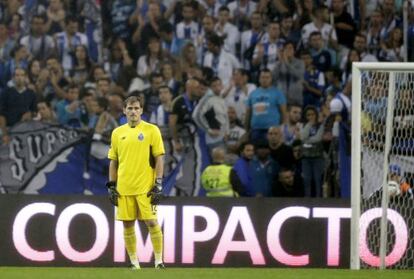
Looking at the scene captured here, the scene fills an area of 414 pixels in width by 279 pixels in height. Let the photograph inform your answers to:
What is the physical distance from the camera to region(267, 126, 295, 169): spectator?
16.9 meters

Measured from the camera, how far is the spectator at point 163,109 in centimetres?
1742

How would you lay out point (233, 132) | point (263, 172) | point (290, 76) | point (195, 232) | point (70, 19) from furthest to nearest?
1. point (70, 19)
2. point (290, 76)
3. point (233, 132)
4. point (263, 172)
5. point (195, 232)

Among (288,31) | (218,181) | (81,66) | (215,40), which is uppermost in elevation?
(288,31)

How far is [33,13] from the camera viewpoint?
18375 millimetres

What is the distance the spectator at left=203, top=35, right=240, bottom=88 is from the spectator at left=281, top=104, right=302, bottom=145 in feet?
3.91

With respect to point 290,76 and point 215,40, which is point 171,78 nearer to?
point 215,40

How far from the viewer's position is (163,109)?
57.3 ft

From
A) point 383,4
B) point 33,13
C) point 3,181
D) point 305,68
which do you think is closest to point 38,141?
point 3,181

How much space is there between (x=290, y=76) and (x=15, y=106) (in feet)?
14.3

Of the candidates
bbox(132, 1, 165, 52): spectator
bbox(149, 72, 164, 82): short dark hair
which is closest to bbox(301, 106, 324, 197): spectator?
bbox(149, 72, 164, 82): short dark hair

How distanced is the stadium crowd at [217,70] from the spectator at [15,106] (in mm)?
16

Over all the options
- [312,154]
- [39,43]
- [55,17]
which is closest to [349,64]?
[312,154]

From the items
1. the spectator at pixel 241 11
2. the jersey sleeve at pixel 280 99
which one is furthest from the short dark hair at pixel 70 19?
the jersey sleeve at pixel 280 99

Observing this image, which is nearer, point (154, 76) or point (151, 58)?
point (154, 76)
